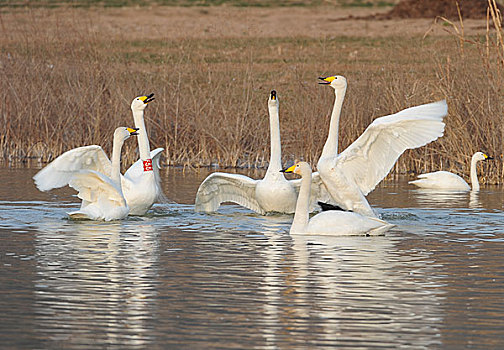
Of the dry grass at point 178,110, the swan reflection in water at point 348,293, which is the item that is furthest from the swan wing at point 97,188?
the dry grass at point 178,110

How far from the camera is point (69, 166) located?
11.3m

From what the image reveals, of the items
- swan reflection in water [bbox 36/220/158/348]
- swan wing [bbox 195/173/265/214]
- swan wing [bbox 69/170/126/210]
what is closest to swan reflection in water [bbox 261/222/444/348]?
swan reflection in water [bbox 36/220/158/348]

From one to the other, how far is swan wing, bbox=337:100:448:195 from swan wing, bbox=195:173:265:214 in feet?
4.50

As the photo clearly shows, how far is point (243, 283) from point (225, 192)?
16.6 ft

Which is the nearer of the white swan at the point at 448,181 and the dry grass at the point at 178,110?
the white swan at the point at 448,181

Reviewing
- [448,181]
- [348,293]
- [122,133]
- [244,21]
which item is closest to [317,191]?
[122,133]

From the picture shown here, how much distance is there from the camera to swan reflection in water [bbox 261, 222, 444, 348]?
246 inches

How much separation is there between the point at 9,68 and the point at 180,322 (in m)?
12.2

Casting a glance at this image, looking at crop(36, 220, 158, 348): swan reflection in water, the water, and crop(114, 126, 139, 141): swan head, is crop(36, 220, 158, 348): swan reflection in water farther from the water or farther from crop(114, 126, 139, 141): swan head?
crop(114, 126, 139, 141): swan head

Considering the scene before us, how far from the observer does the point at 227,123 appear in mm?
17062

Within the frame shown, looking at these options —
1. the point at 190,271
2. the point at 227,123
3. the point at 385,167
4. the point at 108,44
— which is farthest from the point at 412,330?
the point at 108,44

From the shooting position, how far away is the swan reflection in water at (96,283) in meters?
6.19

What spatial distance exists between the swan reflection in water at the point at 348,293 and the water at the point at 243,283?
13mm

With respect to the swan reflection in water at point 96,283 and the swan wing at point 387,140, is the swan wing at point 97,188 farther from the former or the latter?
the swan wing at point 387,140
